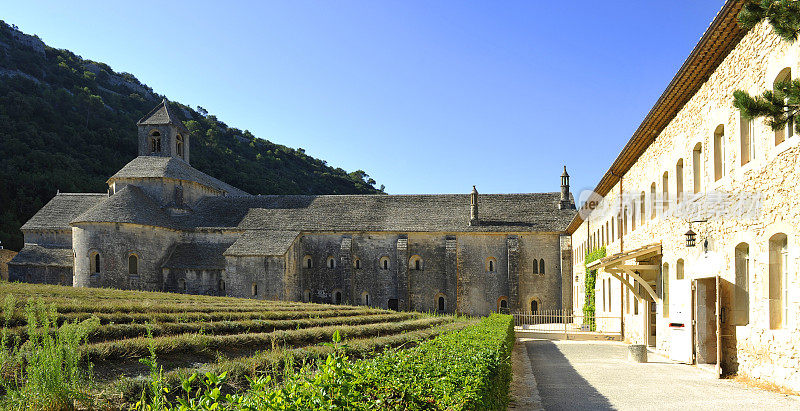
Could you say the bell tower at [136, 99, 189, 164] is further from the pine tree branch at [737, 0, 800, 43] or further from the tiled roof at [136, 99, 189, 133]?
the pine tree branch at [737, 0, 800, 43]

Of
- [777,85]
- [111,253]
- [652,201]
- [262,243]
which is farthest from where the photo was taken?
[262,243]

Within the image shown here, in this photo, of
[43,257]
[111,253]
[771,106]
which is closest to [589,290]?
[771,106]

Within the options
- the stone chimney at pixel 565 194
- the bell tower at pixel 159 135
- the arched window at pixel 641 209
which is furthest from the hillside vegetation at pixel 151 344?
the bell tower at pixel 159 135

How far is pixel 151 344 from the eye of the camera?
22.8 ft

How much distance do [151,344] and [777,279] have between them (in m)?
11.5

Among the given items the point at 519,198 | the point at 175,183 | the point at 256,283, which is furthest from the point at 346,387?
the point at 175,183

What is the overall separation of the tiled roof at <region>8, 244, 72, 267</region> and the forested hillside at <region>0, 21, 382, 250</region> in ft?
63.4

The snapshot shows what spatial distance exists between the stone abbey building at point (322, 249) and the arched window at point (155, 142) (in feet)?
18.6

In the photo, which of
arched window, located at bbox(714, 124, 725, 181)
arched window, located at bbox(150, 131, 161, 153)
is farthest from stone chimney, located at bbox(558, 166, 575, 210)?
arched window, located at bbox(150, 131, 161, 153)

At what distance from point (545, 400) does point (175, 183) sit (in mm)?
42270

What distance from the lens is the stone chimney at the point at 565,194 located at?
146 ft

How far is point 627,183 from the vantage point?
24.3 m

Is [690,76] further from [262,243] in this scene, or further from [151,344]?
[262,243]

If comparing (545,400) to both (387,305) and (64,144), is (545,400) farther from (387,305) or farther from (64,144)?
(64,144)
